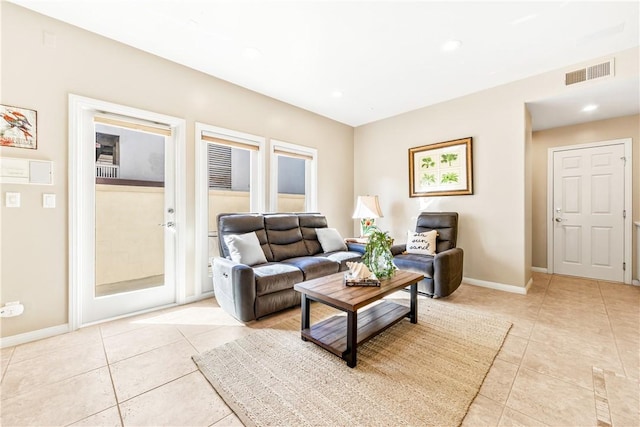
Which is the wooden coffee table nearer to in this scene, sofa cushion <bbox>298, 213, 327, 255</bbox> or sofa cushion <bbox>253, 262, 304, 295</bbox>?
sofa cushion <bbox>253, 262, 304, 295</bbox>

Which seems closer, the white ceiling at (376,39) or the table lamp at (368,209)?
the white ceiling at (376,39)

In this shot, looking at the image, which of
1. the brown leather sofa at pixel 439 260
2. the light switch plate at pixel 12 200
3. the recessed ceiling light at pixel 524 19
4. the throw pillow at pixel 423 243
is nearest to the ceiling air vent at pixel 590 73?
the recessed ceiling light at pixel 524 19

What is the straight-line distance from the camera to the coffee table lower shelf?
1.94 meters

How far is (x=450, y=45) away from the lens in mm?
2625

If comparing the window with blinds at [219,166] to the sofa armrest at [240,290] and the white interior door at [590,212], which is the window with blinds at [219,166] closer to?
the sofa armrest at [240,290]

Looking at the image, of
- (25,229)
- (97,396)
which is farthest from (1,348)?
(97,396)

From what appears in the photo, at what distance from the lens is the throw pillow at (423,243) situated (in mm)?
3590

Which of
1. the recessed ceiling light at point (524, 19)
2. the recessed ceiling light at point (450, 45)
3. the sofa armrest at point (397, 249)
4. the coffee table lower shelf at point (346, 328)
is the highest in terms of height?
the recessed ceiling light at point (450, 45)

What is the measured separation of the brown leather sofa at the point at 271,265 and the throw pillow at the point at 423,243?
80cm

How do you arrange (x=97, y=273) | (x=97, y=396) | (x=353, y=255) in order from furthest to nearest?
(x=353, y=255) < (x=97, y=273) < (x=97, y=396)

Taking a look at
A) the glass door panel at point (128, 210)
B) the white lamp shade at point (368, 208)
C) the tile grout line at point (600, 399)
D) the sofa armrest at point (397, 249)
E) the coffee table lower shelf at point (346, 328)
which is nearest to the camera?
the tile grout line at point (600, 399)

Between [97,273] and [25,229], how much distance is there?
0.66m

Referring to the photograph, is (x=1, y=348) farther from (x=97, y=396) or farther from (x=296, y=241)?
(x=296, y=241)

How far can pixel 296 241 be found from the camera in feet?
11.9
